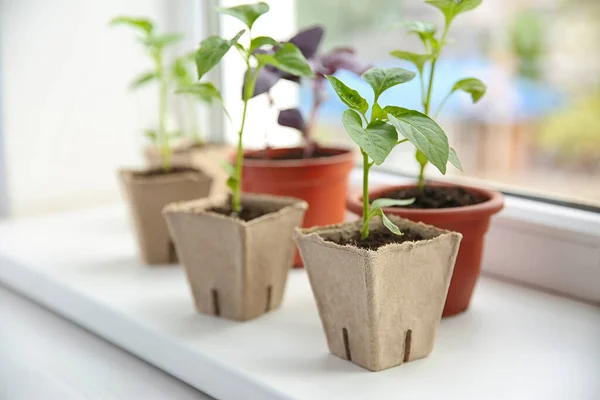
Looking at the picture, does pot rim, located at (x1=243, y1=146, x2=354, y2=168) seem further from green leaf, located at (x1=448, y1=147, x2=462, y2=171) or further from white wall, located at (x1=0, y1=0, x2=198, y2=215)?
white wall, located at (x1=0, y1=0, x2=198, y2=215)

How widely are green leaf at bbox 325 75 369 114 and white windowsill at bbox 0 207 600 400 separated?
0.95ft

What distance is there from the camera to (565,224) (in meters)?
0.97

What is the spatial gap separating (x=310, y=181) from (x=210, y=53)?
1.09 ft

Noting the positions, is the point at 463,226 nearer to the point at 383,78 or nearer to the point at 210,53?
the point at 383,78

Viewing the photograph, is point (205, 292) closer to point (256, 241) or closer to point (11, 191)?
point (256, 241)

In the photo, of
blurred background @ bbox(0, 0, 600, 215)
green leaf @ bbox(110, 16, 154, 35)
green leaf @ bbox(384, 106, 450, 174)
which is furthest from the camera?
blurred background @ bbox(0, 0, 600, 215)

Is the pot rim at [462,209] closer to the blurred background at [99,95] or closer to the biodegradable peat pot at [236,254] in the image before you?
the biodegradable peat pot at [236,254]

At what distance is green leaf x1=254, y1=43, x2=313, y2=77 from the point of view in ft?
2.71

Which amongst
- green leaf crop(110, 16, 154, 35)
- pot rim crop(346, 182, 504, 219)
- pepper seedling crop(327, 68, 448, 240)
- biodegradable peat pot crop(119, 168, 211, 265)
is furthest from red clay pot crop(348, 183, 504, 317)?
green leaf crop(110, 16, 154, 35)

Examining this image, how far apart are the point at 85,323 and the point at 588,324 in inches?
27.2

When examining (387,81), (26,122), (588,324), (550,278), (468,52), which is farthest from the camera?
(468,52)

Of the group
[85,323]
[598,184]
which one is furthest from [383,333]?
[598,184]

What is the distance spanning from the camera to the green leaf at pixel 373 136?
0.65 metres

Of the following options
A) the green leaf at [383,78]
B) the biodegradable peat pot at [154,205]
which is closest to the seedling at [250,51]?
the green leaf at [383,78]
